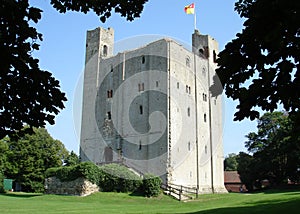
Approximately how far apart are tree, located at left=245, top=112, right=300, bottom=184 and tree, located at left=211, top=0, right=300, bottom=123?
3530cm

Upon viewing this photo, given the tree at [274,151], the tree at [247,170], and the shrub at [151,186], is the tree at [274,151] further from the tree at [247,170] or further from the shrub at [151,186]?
the shrub at [151,186]

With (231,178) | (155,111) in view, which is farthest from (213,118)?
(231,178)

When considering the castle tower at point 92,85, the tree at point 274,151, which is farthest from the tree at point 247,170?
the castle tower at point 92,85

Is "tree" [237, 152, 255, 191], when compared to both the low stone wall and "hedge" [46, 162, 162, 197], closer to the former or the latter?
"hedge" [46, 162, 162, 197]

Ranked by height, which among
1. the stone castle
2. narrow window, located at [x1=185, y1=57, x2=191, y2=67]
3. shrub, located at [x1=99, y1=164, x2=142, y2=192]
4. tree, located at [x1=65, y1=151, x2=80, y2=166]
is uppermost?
narrow window, located at [x1=185, y1=57, x2=191, y2=67]

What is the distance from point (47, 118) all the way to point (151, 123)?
3022cm

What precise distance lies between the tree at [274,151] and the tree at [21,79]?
123 feet

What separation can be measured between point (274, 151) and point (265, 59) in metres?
39.4

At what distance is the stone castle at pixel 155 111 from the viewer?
3628 centimetres

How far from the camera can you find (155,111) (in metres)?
37.0

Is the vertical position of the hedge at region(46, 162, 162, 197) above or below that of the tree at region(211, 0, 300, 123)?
below

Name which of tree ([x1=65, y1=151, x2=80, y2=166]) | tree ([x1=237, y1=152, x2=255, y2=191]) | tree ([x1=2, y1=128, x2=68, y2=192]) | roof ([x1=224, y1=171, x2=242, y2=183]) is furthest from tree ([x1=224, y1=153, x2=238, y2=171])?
tree ([x1=2, y1=128, x2=68, y2=192])

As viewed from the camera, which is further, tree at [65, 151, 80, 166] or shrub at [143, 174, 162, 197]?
tree at [65, 151, 80, 166]

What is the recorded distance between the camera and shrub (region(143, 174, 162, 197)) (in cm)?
2880
